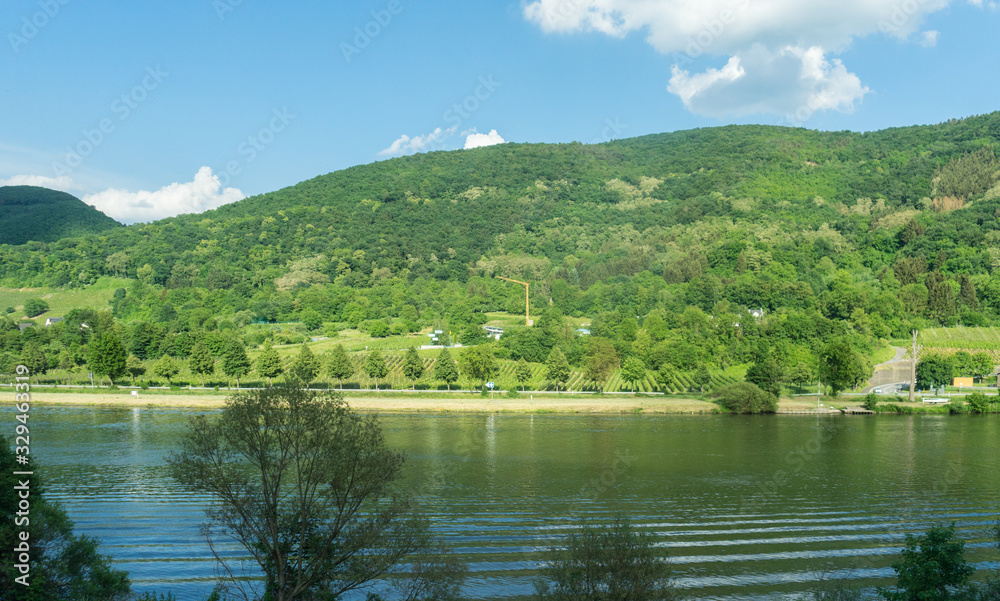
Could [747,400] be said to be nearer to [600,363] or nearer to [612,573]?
[600,363]

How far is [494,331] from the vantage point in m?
73.7

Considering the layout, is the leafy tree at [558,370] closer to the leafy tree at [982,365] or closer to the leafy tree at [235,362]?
the leafy tree at [235,362]

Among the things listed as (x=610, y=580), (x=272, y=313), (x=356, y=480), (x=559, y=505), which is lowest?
(x=559, y=505)

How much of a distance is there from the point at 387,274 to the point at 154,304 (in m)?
36.0

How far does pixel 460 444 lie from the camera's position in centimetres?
3272

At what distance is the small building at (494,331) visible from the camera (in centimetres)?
6999

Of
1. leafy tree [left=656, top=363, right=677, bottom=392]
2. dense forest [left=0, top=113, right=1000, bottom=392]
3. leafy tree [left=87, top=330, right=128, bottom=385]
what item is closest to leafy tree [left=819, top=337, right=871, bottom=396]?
dense forest [left=0, top=113, right=1000, bottom=392]

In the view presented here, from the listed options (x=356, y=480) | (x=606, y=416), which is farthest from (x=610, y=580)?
(x=606, y=416)

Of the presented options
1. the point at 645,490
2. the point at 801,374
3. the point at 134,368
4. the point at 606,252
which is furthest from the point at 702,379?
the point at 606,252

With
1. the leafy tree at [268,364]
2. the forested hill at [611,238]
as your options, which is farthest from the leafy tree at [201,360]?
the forested hill at [611,238]

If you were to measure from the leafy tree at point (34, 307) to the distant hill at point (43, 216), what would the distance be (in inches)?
1496

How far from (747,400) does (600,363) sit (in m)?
11.7

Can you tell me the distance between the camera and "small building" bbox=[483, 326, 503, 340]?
230 ft

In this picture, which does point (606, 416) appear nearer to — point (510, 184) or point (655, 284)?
point (655, 284)
